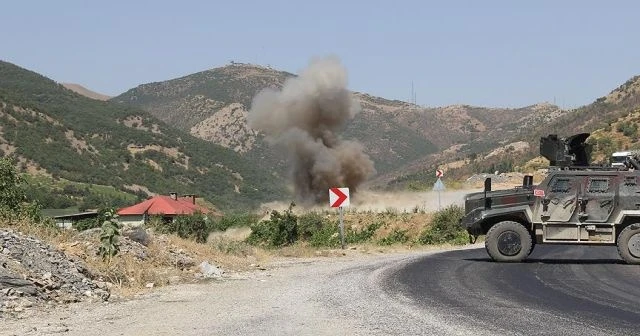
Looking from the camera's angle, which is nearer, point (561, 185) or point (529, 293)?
point (529, 293)

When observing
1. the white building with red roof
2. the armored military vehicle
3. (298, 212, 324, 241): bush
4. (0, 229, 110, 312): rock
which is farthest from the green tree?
the white building with red roof

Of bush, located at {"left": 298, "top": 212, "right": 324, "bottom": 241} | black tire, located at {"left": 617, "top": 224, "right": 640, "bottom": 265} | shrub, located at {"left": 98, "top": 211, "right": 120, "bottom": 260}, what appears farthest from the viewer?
bush, located at {"left": 298, "top": 212, "right": 324, "bottom": 241}

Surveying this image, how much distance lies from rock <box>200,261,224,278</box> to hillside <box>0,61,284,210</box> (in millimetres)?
90551

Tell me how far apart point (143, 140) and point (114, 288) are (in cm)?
12815

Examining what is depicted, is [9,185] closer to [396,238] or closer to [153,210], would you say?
[396,238]

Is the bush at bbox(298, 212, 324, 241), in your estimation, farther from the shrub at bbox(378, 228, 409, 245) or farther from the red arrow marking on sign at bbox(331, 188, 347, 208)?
the red arrow marking on sign at bbox(331, 188, 347, 208)

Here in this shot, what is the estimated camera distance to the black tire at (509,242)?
17.3m

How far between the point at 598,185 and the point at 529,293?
629 centimetres

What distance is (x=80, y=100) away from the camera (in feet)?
538

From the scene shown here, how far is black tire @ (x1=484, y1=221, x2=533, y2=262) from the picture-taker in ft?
56.8

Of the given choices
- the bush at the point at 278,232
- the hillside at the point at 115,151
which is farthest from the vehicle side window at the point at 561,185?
the hillside at the point at 115,151

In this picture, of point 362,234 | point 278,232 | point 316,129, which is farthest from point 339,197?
point 316,129

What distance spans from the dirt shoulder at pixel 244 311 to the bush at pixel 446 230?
1427 cm

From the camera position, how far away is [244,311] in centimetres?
1077
